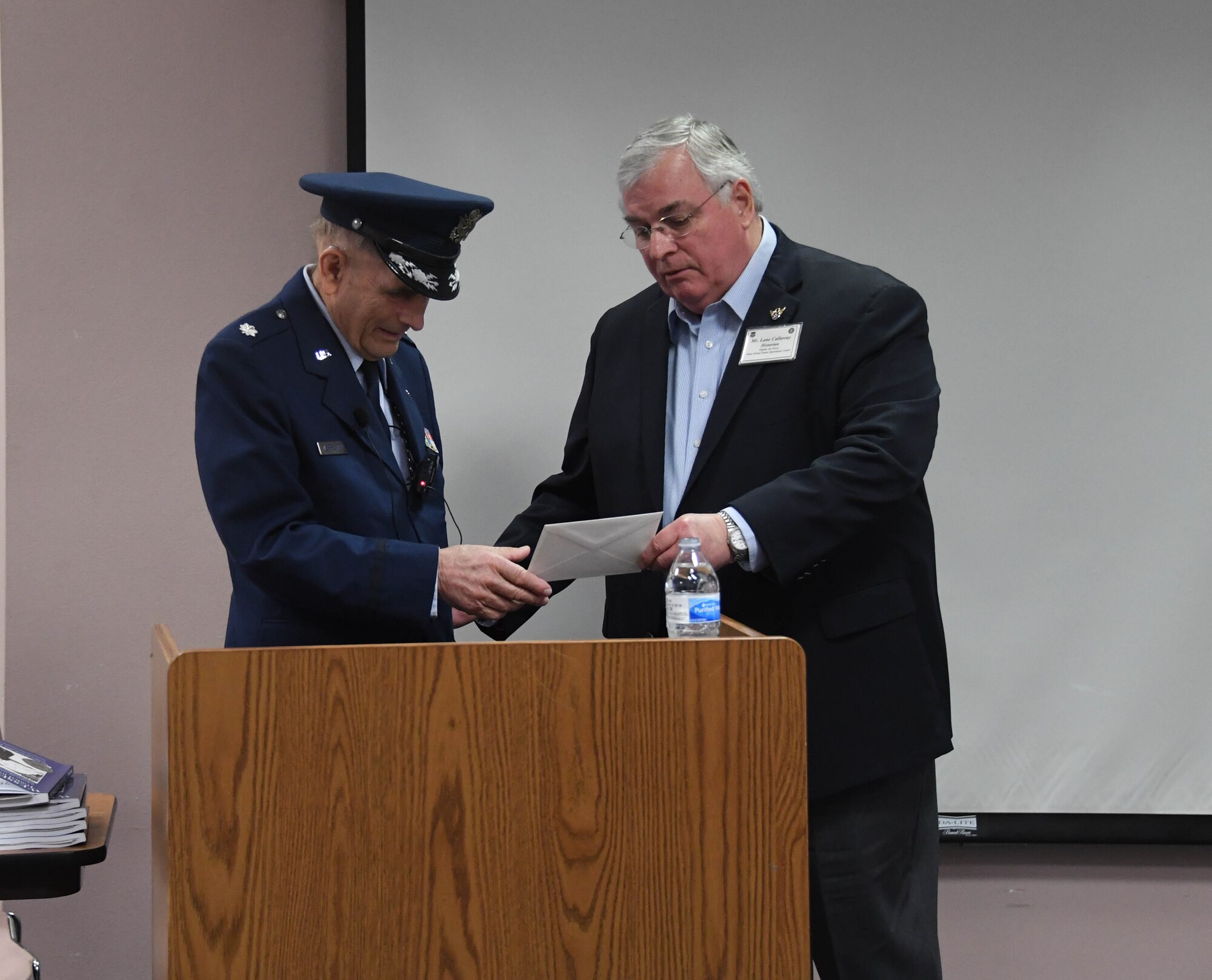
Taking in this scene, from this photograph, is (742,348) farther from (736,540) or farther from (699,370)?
(736,540)

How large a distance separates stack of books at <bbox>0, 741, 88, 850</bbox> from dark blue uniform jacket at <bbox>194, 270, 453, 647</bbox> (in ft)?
1.59

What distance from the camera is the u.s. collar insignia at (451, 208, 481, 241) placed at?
179cm

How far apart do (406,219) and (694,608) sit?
75cm

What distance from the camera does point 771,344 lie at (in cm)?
196

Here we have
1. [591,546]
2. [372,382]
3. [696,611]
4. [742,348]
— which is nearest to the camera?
[696,611]

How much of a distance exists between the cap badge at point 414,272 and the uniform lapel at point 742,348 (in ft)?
1.70

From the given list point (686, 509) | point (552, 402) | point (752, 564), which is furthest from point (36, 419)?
point (752, 564)

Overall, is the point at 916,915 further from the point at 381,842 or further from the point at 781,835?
the point at 381,842

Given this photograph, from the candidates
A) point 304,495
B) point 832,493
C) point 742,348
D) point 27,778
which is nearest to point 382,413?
point 304,495

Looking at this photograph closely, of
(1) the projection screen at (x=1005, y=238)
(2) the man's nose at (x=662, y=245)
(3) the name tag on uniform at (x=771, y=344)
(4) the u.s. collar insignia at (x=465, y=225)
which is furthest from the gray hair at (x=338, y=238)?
(1) the projection screen at (x=1005, y=238)

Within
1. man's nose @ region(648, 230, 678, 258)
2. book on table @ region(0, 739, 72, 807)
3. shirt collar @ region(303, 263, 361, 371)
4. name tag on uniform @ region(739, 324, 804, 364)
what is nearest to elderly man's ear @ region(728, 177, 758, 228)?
man's nose @ region(648, 230, 678, 258)

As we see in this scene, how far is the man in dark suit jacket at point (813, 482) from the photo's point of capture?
5.97 ft

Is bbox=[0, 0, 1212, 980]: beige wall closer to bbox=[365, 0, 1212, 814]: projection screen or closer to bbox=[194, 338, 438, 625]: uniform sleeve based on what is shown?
bbox=[365, 0, 1212, 814]: projection screen

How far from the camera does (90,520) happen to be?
2.52 metres
